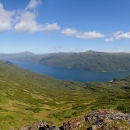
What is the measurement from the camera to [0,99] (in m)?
53.7

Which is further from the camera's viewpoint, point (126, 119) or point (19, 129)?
point (19, 129)

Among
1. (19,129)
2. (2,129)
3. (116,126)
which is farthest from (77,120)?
(2,129)

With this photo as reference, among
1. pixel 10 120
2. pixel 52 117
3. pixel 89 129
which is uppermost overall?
pixel 89 129

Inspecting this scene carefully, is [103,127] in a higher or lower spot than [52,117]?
higher

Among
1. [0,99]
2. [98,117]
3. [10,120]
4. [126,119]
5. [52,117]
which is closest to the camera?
[126,119]

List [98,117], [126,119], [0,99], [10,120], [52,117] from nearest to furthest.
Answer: [126,119] < [98,117] < [10,120] < [52,117] < [0,99]

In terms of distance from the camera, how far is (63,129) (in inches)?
934

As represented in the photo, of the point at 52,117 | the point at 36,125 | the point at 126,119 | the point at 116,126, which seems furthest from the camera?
the point at 52,117

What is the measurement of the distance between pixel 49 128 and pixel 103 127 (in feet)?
24.2

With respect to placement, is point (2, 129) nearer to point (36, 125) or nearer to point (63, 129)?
point (36, 125)

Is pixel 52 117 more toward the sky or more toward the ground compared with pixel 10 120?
more toward the ground

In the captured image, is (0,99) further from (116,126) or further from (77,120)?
(116,126)

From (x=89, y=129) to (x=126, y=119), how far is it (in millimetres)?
4994

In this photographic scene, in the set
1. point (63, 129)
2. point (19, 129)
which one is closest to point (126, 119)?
point (63, 129)
